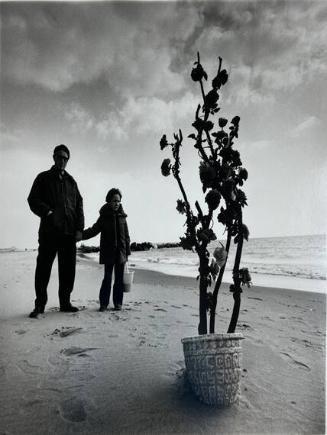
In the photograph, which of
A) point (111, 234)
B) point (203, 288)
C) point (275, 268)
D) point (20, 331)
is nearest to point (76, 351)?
point (20, 331)

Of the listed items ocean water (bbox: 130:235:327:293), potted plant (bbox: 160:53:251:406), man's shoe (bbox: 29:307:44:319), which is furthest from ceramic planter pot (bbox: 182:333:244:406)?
ocean water (bbox: 130:235:327:293)

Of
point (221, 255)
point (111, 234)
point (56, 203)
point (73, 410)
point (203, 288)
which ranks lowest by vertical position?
point (73, 410)

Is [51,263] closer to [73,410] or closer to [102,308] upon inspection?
[102,308]

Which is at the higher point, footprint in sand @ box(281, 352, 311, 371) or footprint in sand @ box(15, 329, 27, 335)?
footprint in sand @ box(15, 329, 27, 335)

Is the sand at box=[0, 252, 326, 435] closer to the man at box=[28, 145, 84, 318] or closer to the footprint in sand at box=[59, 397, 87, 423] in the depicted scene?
the footprint in sand at box=[59, 397, 87, 423]

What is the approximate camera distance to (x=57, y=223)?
14.3 feet

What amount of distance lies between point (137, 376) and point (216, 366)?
759 mm

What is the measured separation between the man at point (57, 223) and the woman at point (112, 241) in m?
0.41

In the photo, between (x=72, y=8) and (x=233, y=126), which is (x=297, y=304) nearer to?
(x=233, y=126)

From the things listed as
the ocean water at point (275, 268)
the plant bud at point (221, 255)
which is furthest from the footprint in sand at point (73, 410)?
the ocean water at point (275, 268)

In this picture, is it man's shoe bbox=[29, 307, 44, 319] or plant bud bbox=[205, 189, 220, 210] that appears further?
man's shoe bbox=[29, 307, 44, 319]

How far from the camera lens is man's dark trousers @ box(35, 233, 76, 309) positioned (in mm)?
4305

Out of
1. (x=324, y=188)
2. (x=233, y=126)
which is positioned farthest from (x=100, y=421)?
(x=324, y=188)

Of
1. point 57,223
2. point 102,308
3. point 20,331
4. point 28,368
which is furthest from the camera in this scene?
point 102,308
